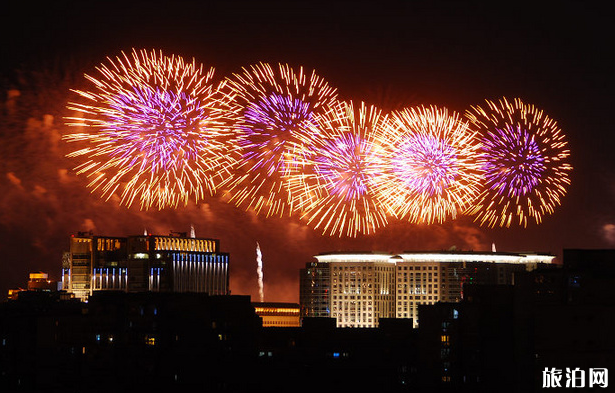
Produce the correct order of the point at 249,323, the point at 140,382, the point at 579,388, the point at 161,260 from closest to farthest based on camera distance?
the point at 579,388, the point at 140,382, the point at 249,323, the point at 161,260

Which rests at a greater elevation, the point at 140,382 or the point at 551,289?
the point at 551,289

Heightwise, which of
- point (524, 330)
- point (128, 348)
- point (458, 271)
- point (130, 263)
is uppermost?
point (130, 263)

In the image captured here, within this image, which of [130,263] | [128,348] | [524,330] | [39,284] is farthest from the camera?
[130,263]

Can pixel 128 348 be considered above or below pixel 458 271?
below

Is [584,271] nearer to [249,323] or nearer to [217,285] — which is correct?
[249,323]

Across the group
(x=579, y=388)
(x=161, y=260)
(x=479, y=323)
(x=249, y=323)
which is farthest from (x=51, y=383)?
(x=161, y=260)

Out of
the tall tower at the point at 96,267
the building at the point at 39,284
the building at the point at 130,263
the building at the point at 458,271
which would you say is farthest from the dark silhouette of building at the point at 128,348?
the building at the point at 458,271

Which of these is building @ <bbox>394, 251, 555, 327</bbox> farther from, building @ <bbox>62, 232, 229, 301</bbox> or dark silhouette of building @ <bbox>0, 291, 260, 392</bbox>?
dark silhouette of building @ <bbox>0, 291, 260, 392</bbox>

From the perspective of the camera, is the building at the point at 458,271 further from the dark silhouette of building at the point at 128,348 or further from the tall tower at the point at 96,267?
the dark silhouette of building at the point at 128,348

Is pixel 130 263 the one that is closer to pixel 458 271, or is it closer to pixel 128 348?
pixel 458 271

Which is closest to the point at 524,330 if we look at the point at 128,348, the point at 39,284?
the point at 128,348
